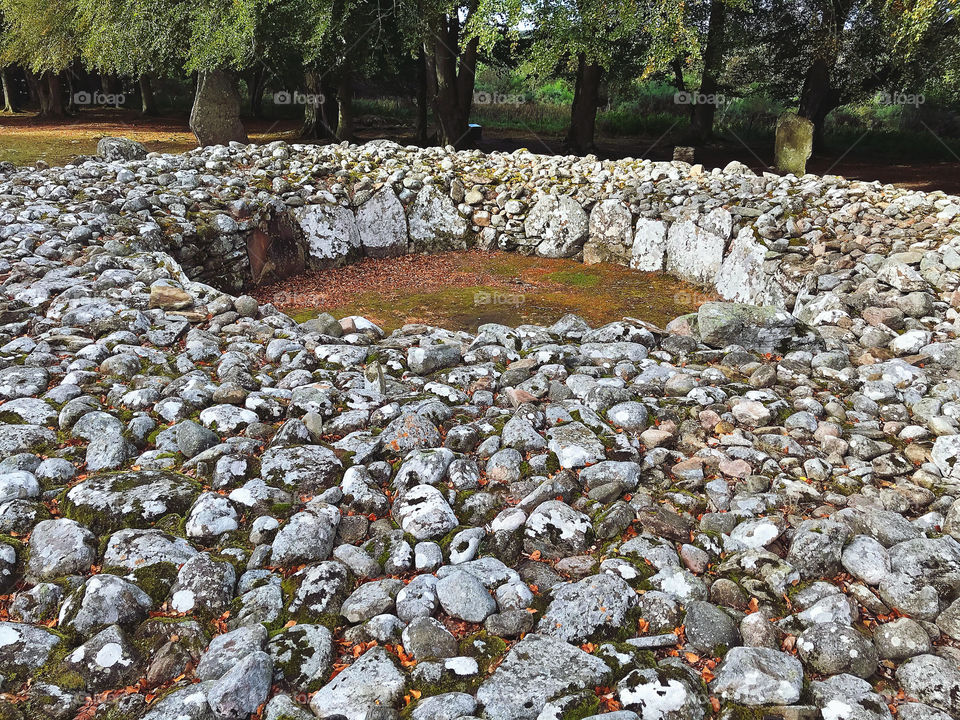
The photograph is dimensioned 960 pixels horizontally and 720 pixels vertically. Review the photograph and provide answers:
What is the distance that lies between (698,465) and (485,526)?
4.98ft

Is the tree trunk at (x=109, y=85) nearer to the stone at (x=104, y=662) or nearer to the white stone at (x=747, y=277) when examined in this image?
the white stone at (x=747, y=277)

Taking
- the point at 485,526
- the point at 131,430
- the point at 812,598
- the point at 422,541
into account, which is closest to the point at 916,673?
the point at 812,598

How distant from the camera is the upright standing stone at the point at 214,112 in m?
15.9

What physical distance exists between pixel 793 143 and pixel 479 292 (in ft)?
29.4

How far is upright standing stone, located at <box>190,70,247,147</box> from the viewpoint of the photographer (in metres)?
15.9

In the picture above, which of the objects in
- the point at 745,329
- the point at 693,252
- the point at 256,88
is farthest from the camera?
the point at 256,88

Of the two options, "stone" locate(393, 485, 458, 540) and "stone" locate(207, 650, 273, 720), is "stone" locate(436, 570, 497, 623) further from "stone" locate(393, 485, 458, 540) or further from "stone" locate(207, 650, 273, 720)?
"stone" locate(207, 650, 273, 720)

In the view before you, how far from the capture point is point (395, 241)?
12.1 metres

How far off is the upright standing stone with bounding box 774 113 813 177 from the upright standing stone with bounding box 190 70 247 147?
1266 centimetres

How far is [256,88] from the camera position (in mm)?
26844

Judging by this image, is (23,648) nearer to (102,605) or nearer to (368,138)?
(102,605)

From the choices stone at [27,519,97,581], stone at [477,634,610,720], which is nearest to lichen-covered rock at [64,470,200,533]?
stone at [27,519,97,581]

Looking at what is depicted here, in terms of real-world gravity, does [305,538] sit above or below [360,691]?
above

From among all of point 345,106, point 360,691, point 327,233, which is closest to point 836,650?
point 360,691
